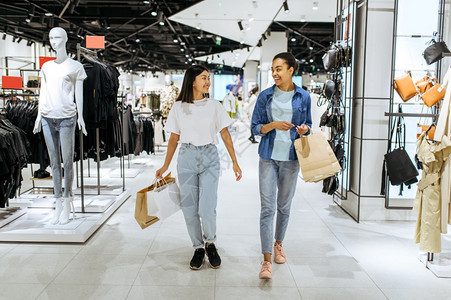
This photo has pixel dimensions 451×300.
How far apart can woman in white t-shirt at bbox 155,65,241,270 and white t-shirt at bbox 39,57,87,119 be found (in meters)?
1.31

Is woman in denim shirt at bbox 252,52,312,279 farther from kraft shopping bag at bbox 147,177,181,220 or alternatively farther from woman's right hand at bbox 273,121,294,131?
kraft shopping bag at bbox 147,177,181,220

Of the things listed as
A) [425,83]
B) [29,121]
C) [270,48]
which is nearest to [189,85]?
[425,83]

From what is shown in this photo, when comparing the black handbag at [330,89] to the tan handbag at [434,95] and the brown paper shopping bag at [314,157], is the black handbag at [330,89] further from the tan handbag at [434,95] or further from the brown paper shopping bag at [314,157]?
the brown paper shopping bag at [314,157]

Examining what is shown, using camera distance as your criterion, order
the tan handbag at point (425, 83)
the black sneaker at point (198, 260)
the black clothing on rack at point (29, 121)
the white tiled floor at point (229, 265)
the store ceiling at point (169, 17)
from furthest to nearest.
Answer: the store ceiling at point (169, 17)
the black clothing on rack at point (29, 121)
the tan handbag at point (425, 83)
the black sneaker at point (198, 260)
the white tiled floor at point (229, 265)

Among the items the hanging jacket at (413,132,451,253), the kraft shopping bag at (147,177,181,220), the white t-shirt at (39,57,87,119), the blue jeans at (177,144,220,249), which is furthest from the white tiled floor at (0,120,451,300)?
the white t-shirt at (39,57,87,119)

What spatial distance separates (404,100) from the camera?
4.11 m

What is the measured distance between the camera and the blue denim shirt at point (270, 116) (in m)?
2.99

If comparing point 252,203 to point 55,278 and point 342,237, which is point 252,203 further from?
point 55,278

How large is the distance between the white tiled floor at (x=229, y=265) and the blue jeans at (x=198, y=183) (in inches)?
14.4

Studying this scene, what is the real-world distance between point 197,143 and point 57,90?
164 cm

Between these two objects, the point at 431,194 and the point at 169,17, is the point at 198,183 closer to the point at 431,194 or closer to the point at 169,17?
the point at 431,194

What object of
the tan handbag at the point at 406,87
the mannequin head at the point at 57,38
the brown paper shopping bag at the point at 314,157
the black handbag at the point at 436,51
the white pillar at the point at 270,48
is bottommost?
the brown paper shopping bag at the point at 314,157

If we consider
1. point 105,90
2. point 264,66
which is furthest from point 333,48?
point 264,66

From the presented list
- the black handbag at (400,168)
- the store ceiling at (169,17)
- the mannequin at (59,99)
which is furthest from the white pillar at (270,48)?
the mannequin at (59,99)
